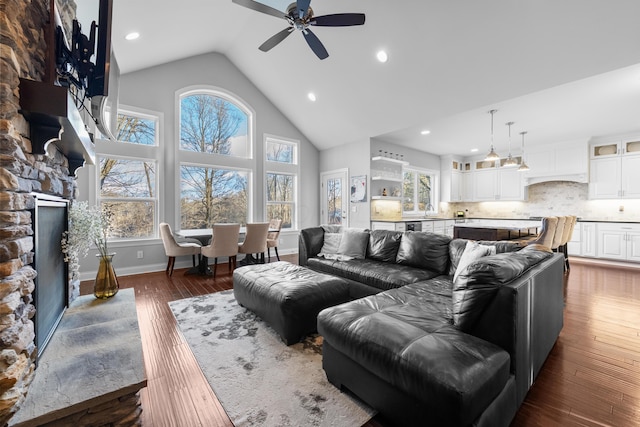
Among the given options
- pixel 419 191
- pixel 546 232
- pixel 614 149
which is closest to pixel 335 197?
pixel 419 191

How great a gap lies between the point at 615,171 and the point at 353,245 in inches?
255

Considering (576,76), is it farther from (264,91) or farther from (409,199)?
(264,91)

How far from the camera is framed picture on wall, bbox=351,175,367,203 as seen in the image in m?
6.27

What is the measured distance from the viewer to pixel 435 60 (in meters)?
3.94

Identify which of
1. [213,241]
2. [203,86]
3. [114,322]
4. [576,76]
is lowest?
[114,322]

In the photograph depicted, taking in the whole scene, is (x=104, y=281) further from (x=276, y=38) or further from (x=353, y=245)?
(x=276, y=38)

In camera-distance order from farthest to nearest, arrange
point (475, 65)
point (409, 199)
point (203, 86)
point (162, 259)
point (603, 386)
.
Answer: point (409, 199), point (203, 86), point (162, 259), point (475, 65), point (603, 386)

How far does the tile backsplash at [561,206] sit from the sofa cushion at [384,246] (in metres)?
5.48

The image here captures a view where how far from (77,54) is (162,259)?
12.9 ft

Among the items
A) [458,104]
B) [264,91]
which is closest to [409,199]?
[458,104]

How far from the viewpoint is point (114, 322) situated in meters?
1.98

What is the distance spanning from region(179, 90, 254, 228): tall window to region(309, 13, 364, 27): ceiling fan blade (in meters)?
3.56

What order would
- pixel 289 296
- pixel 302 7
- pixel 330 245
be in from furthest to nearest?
pixel 330 245 < pixel 302 7 < pixel 289 296

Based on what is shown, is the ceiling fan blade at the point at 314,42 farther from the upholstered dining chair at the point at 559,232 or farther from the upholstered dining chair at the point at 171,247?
the upholstered dining chair at the point at 559,232
